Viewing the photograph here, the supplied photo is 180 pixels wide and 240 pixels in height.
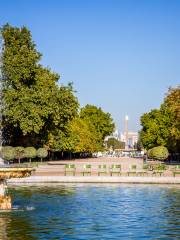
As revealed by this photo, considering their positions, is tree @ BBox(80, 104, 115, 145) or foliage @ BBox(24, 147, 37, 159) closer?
foliage @ BBox(24, 147, 37, 159)

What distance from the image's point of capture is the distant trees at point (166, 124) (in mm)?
62469

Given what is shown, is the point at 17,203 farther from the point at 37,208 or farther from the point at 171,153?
the point at 171,153

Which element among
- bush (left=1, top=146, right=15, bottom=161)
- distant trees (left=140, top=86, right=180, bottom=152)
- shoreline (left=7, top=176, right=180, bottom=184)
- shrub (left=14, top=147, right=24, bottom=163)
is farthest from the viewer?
distant trees (left=140, top=86, right=180, bottom=152)

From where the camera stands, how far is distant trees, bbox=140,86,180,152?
62.5 metres

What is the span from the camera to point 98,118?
136500 mm

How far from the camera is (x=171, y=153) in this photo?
296 ft

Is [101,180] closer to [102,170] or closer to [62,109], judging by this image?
[102,170]

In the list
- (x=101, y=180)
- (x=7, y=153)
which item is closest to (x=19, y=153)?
(x=7, y=153)

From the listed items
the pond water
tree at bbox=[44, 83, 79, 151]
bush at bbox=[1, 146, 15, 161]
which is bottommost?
the pond water

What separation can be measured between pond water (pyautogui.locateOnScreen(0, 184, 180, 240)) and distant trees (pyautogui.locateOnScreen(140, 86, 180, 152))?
3206cm

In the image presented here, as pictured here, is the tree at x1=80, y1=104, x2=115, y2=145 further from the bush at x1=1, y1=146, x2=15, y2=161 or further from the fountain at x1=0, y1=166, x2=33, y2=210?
the fountain at x1=0, y1=166, x2=33, y2=210

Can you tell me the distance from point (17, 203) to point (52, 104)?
108ft

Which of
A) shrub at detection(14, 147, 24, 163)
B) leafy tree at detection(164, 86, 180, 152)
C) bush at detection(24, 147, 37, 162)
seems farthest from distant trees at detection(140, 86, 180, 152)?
shrub at detection(14, 147, 24, 163)

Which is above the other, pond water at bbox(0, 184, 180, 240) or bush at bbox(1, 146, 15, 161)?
bush at bbox(1, 146, 15, 161)
